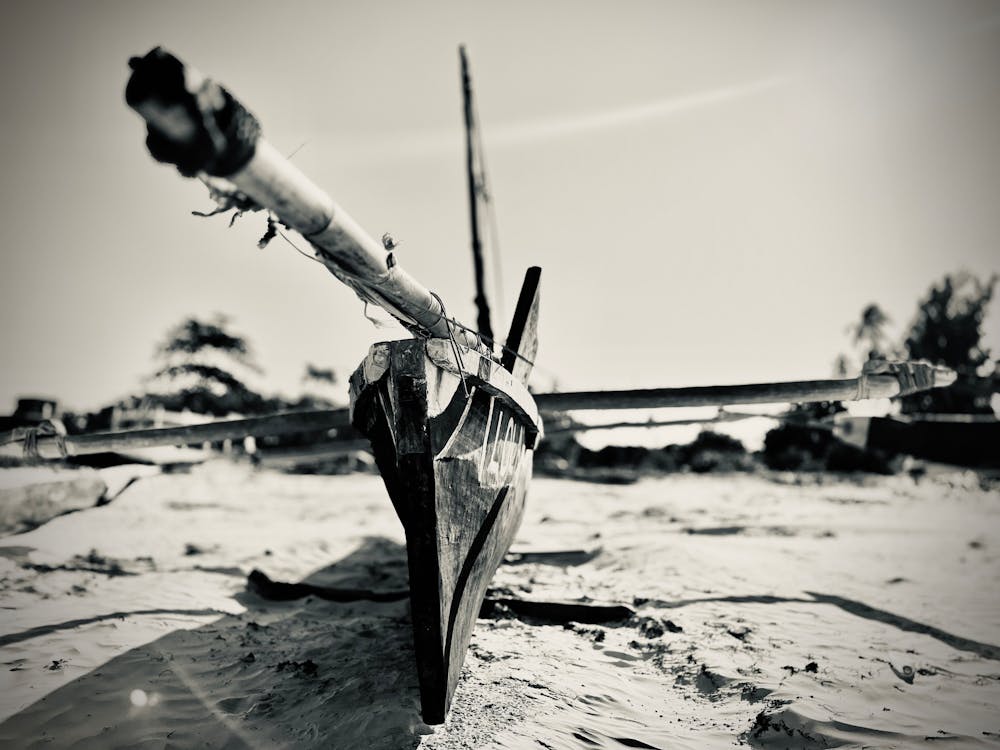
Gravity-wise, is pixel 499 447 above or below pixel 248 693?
above

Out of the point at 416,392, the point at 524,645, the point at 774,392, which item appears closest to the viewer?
the point at 416,392

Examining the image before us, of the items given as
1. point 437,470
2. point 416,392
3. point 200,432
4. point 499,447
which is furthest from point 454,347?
point 200,432

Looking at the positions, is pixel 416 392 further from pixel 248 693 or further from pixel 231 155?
pixel 248 693

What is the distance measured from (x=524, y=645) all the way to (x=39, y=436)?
599cm

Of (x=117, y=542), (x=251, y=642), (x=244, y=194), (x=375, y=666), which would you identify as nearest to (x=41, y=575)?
(x=117, y=542)

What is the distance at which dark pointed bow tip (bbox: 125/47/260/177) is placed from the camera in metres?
1.19

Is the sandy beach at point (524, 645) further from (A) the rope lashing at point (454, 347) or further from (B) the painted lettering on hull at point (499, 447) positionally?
(A) the rope lashing at point (454, 347)

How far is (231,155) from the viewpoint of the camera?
1321 millimetres

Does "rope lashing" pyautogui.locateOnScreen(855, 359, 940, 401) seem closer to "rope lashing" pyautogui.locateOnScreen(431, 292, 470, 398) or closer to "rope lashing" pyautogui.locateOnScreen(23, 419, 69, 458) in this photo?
"rope lashing" pyautogui.locateOnScreen(431, 292, 470, 398)

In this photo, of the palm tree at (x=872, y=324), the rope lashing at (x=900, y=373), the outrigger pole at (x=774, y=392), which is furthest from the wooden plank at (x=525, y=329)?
the palm tree at (x=872, y=324)

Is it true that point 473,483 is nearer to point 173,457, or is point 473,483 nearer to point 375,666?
point 375,666

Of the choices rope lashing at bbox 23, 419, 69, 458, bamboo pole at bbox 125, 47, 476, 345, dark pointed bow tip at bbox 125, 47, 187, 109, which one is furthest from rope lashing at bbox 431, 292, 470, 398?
rope lashing at bbox 23, 419, 69, 458

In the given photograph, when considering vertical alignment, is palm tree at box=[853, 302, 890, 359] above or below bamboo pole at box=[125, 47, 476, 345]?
above

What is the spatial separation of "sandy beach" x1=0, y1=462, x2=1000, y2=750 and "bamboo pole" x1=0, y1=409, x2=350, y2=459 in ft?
4.73
